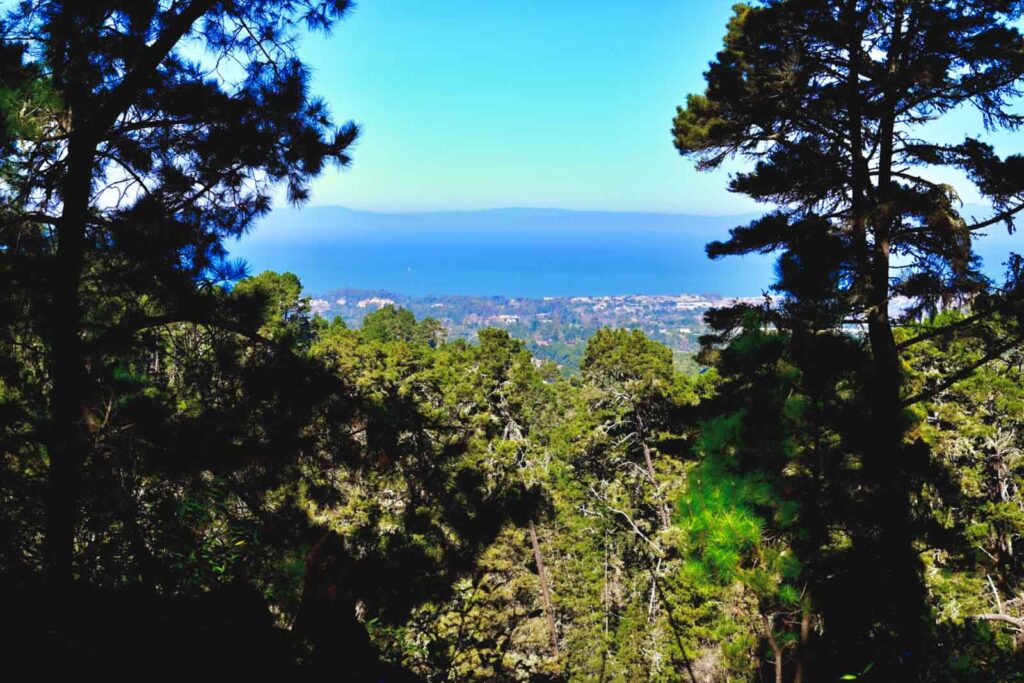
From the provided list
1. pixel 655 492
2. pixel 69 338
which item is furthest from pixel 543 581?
pixel 69 338

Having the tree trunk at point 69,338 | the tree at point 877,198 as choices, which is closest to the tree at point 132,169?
the tree trunk at point 69,338

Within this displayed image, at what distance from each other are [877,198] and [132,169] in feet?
22.3

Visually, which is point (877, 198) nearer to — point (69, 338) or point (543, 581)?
point (69, 338)

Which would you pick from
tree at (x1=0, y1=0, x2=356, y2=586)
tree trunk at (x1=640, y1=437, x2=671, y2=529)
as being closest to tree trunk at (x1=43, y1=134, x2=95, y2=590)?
tree at (x1=0, y1=0, x2=356, y2=586)

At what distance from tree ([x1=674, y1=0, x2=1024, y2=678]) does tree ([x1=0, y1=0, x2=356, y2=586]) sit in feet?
15.3

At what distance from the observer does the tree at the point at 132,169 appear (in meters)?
3.87

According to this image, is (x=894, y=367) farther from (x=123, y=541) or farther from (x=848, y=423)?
(x=123, y=541)

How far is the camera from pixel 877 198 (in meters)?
5.97

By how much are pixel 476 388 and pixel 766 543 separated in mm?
12058

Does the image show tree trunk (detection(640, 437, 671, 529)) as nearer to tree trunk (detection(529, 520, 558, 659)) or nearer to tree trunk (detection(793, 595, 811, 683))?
tree trunk (detection(529, 520, 558, 659))

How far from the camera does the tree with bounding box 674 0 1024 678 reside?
5508mm

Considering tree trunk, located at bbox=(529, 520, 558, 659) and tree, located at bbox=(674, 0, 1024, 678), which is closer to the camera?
tree, located at bbox=(674, 0, 1024, 678)

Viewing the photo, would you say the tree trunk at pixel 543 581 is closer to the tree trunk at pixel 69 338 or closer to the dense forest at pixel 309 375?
the dense forest at pixel 309 375

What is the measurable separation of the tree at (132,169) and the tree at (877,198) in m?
4.68
